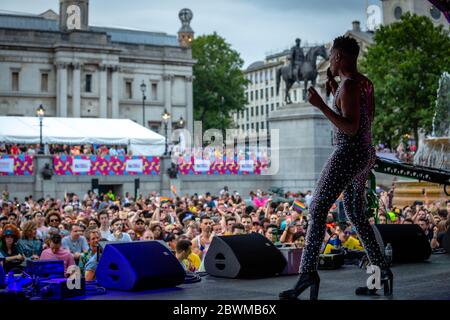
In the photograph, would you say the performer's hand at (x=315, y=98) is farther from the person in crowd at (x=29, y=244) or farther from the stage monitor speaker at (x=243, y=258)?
the person in crowd at (x=29, y=244)

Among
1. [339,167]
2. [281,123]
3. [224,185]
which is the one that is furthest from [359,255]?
[224,185]

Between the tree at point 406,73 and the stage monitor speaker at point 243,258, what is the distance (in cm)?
5051

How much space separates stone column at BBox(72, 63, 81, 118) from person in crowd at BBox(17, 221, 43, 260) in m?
67.8

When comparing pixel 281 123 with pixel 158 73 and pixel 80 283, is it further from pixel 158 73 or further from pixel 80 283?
pixel 158 73

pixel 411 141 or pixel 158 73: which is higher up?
pixel 158 73

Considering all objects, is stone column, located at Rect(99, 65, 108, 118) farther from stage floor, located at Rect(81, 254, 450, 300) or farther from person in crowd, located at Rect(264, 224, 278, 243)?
stage floor, located at Rect(81, 254, 450, 300)

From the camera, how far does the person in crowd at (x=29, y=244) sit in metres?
11.8

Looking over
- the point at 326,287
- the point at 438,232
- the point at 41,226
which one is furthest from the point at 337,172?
the point at 41,226

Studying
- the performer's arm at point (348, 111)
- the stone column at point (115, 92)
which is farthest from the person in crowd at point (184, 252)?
the stone column at point (115, 92)

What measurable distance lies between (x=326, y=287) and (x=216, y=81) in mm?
91188

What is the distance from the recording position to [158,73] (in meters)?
86.8

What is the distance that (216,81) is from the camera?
322 ft

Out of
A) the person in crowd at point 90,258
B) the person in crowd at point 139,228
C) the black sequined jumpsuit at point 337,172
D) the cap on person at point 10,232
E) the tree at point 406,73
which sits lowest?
the person in crowd at point 90,258

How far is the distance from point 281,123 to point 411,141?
28.6m
